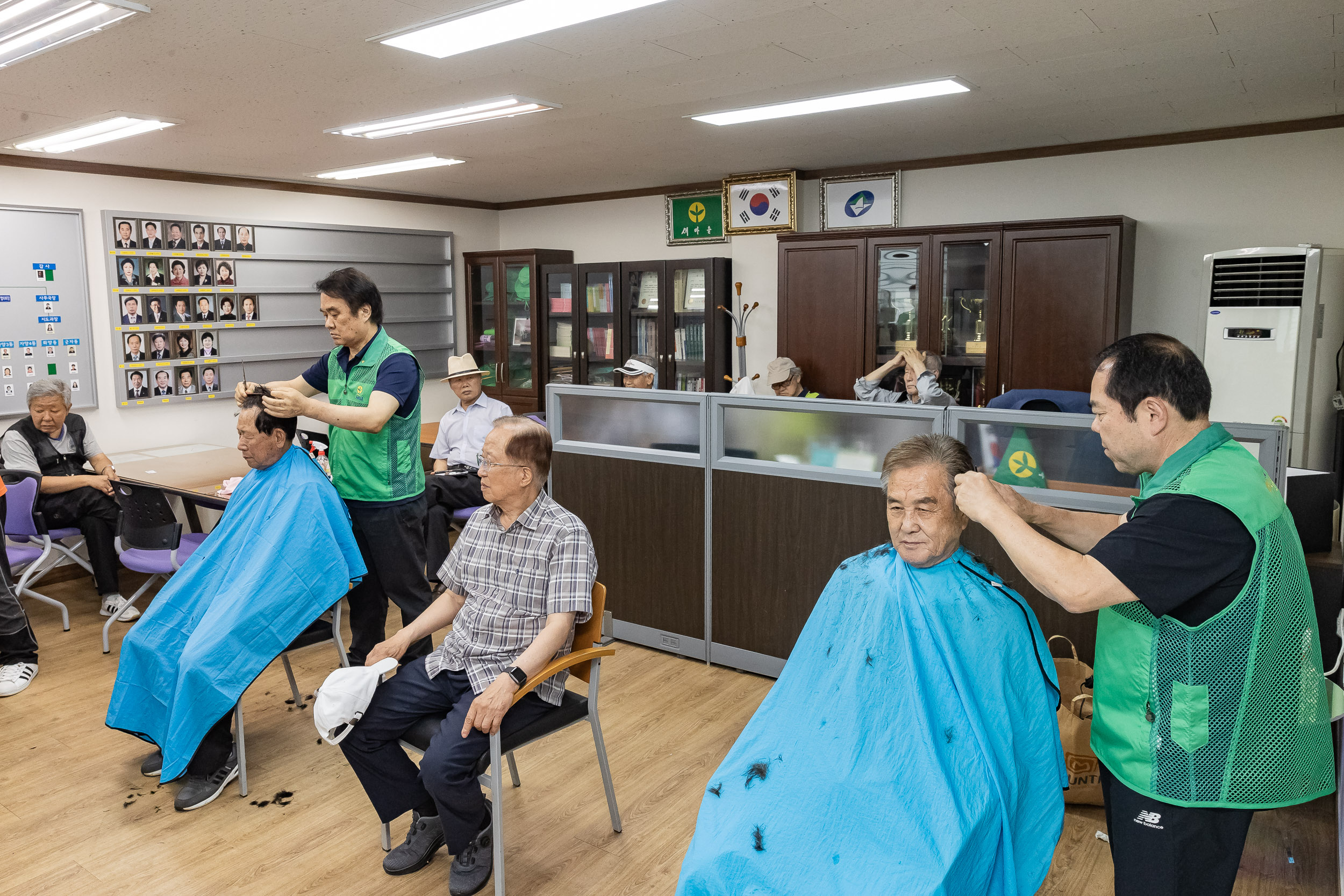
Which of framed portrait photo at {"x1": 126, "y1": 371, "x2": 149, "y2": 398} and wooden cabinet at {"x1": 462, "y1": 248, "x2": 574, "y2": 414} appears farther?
wooden cabinet at {"x1": 462, "y1": 248, "x2": 574, "y2": 414}

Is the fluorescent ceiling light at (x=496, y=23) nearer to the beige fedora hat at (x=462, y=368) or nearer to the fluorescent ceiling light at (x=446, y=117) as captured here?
the fluorescent ceiling light at (x=446, y=117)

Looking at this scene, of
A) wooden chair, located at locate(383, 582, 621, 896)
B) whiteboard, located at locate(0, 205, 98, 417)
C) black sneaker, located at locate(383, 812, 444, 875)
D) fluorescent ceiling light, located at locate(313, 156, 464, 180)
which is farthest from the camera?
fluorescent ceiling light, located at locate(313, 156, 464, 180)

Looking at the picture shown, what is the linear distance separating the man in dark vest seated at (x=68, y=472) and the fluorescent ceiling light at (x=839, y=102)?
340cm

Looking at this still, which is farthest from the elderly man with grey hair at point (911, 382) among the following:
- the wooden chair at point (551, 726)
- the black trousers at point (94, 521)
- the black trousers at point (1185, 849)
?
the black trousers at point (94, 521)

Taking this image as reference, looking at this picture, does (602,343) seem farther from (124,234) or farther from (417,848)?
(417,848)

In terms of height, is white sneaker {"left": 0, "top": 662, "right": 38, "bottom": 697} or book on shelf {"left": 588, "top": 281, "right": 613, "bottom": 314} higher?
book on shelf {"left": 588, "top": 281, "right": 613, "bottom": 314}

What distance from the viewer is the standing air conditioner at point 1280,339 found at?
3.99 metres

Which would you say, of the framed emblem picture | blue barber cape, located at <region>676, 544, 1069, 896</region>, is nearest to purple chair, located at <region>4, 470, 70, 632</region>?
blue barber cape, located at <region>676, 544, 1069, 896</region>

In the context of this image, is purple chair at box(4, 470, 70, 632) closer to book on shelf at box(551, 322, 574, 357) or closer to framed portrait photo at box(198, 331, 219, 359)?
framed portrait photo at box(198, 331, 219, 359)

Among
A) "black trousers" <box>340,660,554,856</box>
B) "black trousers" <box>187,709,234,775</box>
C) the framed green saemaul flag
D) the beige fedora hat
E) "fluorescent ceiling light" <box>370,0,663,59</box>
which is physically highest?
"fluorescent ceiling light" <box>370,0,663,59</box>

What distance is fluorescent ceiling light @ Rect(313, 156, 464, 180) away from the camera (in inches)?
210

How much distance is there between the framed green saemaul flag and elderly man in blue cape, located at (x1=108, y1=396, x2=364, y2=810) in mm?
4070

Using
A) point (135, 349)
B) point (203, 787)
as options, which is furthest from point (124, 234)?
point (203, 787)

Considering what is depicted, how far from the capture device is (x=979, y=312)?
5121 mm
